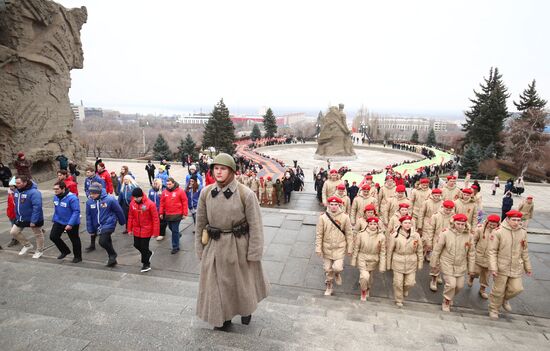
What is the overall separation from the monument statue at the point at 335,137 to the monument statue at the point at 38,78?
74.8ft

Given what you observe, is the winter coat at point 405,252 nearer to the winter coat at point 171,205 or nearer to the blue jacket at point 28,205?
the winter coat at point 171,205

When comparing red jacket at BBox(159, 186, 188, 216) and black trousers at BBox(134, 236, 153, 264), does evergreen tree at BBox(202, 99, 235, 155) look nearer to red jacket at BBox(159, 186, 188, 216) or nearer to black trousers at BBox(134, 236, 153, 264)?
red jacket at BBox(159, 186, 188, 216)

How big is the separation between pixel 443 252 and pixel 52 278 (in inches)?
235

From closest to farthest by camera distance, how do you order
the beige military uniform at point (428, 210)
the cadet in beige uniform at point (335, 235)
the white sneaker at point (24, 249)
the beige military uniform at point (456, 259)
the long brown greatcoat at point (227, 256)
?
the long brown greatcoat at point (227, 256) → the beige military uniform at point (456, 259) → the cadet in beige uniform at point (335, 235) → the white sneaker at point (24, 249) → the beige military uniform at point (428, 210)

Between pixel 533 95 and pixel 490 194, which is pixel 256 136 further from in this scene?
pixel 490 194

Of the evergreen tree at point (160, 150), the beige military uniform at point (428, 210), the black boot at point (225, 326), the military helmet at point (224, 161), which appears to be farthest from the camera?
the evergreen tree at point (160, 150)

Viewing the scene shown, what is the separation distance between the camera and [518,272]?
473 cm

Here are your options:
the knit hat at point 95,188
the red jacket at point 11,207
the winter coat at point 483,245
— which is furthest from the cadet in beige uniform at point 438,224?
the red jacket at point 11,207

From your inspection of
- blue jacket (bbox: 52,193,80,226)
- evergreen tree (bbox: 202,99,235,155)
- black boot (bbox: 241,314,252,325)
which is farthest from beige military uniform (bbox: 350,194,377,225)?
evergreen tree (bbox: 202,99,235,155)

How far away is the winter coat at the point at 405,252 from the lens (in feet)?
15.6

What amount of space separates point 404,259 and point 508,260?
1.56 metres

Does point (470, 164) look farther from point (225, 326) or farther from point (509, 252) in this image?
point (225, 326)

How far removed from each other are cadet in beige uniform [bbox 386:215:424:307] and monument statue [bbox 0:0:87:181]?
1438 cm

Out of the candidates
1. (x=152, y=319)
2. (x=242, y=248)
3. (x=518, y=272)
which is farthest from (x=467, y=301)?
(x=152, y=319)
